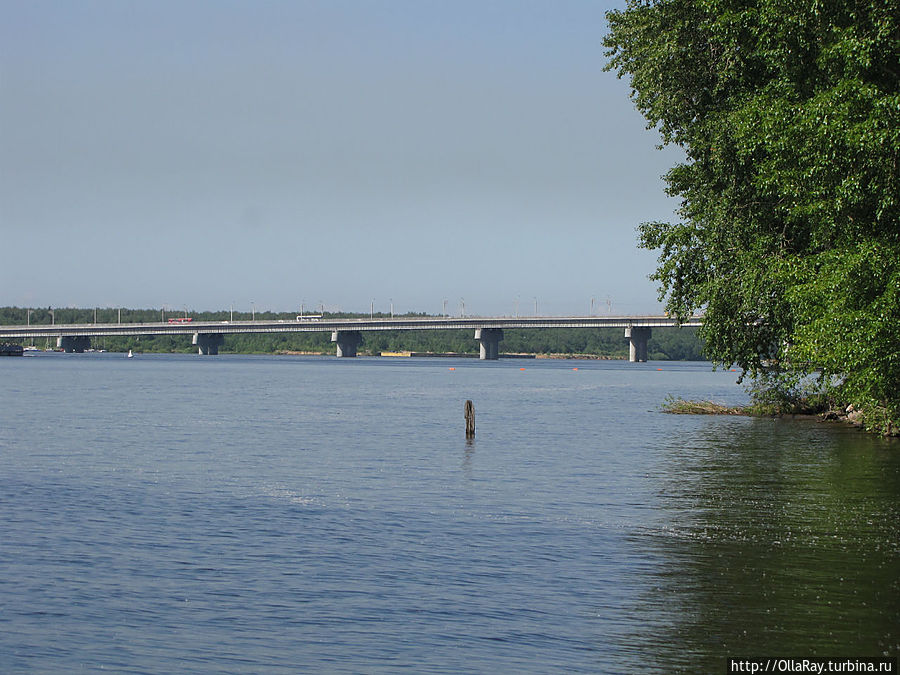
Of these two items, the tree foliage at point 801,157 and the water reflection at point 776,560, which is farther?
the tree foliage at point 801,157

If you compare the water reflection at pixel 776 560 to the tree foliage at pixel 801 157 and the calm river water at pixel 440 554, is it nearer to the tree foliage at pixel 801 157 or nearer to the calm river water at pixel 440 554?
the calm river water at pixel 440 554

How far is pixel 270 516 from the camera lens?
28.0m

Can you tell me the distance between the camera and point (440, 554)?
23047mm

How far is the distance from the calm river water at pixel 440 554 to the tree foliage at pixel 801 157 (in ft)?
17.6

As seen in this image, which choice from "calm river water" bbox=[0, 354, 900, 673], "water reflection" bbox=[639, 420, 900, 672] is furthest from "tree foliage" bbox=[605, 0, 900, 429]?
"calm river water" bbox=[0, 354, 900, 673]

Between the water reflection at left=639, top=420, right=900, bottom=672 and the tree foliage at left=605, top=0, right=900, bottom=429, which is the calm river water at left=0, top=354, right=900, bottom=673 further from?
the tree foliage at left=605, top=0, right=900, bottom=429

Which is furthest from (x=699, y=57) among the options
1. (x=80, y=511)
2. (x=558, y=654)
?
(x=558, y=654)

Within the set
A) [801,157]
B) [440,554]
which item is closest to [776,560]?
[440,554]

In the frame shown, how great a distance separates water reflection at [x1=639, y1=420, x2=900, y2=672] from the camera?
16.1 meters

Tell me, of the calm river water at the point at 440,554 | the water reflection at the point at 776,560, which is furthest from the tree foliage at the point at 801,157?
the calm river water at the point at 440,554

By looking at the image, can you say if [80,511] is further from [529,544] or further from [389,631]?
[389,631]

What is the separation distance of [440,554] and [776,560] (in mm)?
7125

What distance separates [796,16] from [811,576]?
15.0 m

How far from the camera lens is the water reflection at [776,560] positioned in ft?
52.7
